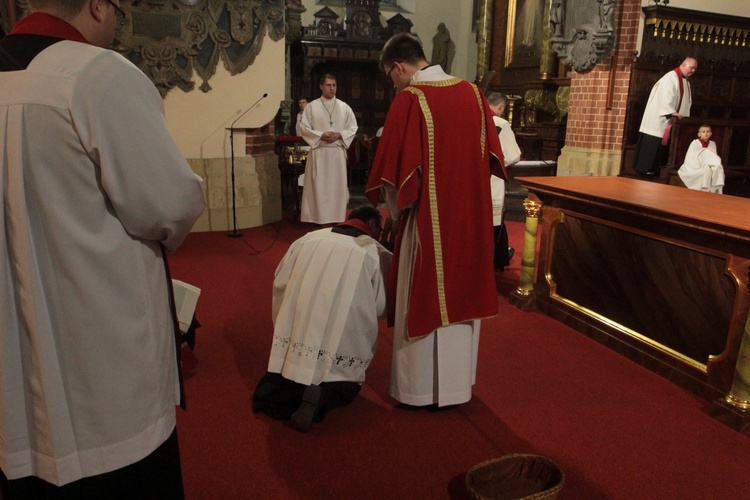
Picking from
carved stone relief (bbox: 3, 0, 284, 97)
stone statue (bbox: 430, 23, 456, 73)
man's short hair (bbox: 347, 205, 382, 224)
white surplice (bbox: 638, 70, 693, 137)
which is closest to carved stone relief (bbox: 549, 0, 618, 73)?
white surplice (bbox: 638, 70, 693, 137)

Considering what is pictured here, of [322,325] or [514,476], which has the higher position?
[322,325]

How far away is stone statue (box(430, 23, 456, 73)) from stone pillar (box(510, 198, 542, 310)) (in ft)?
34.2

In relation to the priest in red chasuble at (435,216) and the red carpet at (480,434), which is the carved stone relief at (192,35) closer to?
the red carpet at (480,434)

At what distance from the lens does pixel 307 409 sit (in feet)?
9.67

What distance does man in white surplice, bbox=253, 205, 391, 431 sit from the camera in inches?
117

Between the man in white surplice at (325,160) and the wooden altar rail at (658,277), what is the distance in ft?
9.89

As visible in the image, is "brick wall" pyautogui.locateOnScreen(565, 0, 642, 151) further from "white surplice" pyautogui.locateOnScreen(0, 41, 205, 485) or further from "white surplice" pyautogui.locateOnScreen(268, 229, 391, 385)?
"white surplice" pyautogui.locateOnScreen(0, 41, 205, 485)

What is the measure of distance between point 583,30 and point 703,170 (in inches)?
101

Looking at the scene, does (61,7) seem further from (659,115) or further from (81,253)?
(659,115)

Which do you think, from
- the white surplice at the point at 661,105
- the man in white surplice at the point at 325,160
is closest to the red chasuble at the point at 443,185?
the man in white surplice at the point at 325,160

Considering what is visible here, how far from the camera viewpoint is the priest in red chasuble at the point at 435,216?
9.61ft

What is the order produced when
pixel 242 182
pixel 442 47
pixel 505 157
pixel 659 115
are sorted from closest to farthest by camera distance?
1. pixel 505 157
2. pixel 242 182
3. pixel 659 115
4. pixel 442 47

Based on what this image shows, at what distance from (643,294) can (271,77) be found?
16.7 feet

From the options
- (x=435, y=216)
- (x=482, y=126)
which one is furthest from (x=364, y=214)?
(x=482, y=126)
